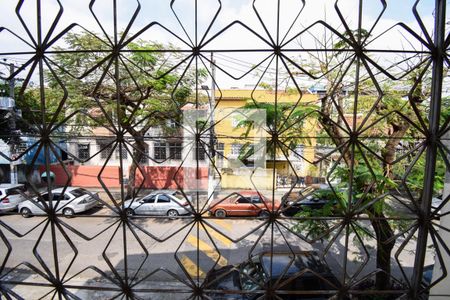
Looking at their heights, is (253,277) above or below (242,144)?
below

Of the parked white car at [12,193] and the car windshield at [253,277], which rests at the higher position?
the parked white car at [12,193]

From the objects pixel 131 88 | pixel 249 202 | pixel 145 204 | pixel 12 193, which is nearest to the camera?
pixel 249 202

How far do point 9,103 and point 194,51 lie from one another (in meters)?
0.57

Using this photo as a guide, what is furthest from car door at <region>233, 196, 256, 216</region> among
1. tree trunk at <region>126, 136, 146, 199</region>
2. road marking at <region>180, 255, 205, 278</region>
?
tree trunk at <region>126, 136, 146, 199</region>

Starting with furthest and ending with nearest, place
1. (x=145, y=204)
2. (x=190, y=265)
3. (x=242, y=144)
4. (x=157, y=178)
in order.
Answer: (x=157, y=178) < (x=190, y=265) < (x=145, y=204) < (x=242, y=144)

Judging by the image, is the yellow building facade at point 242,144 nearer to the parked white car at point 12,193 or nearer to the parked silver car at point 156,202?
the parked silver car at point 156,202

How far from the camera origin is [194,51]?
0.60 m

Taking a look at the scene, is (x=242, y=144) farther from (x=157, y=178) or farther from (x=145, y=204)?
(x=157, y=178)

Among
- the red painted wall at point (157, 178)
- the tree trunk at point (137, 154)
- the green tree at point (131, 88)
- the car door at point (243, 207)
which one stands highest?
the green tree at point (131, 88)

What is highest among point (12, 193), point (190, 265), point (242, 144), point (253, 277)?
point (242, 144)

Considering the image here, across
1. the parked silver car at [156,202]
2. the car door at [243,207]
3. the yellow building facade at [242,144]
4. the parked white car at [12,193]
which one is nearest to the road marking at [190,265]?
the parked silver car at [156,202]

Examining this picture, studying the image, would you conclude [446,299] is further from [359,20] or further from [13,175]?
[13,175]

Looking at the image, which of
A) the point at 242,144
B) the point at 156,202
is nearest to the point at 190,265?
the point at 156,202

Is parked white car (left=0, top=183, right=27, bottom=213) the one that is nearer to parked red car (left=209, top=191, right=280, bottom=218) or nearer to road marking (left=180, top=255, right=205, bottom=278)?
parked red car (left=209, top=191, right=280, bottom=218)
